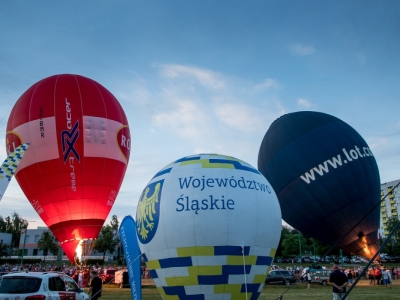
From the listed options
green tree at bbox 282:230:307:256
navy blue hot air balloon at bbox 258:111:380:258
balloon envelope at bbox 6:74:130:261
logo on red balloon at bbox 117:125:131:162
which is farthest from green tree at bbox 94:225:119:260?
navy blue hot air balloon at bbox 258:111:380:258

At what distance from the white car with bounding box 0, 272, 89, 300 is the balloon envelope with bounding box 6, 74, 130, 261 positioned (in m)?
9.19

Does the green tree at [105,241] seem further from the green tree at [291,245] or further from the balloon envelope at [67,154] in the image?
the balloon envelope at [67,154]

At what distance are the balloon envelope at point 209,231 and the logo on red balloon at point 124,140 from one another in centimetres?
1203

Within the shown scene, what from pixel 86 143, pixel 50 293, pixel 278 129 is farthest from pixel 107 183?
pixel 50 293

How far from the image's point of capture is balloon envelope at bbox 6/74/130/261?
1828 centimetres

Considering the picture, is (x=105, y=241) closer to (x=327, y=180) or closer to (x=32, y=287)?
(x=327, y=180)

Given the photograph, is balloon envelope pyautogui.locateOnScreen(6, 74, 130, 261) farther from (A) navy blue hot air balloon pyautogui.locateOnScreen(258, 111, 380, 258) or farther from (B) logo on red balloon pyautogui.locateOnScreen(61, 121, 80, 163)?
(A) navy blue hot air balloon pyautogui.locateOnScreen(258, 111, 380, 258)

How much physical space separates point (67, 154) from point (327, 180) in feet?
39.6

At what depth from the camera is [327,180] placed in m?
18.4

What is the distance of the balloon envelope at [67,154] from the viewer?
18281 millimetres

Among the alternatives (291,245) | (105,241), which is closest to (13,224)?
(105,241)

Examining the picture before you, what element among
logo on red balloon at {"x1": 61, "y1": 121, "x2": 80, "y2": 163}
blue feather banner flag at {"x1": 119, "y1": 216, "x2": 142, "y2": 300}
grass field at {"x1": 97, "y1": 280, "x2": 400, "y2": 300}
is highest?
logo on red balloon at {"x1": 61, "y1": 121, "x2": 80, "y2": 163}

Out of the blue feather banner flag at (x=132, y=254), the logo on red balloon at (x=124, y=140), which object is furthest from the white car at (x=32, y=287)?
the logo on red balloon at (x=124, y=140)

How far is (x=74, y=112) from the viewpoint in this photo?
18.7 metres
